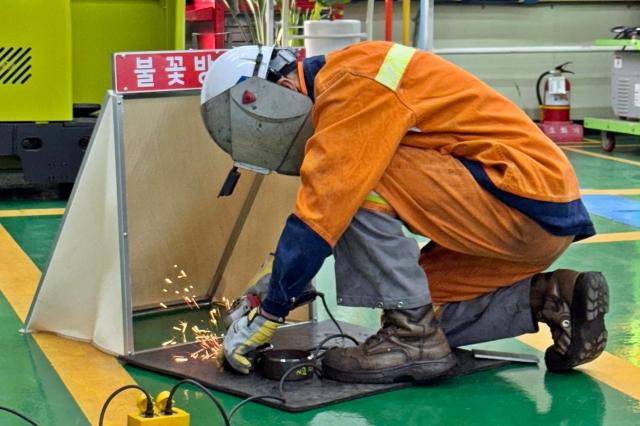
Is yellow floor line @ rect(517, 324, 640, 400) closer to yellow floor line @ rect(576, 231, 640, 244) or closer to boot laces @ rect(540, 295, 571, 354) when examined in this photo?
boot laces @ rect(540, 295, 571, 354)

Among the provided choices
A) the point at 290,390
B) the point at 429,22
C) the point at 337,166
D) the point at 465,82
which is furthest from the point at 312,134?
the point at 429,22

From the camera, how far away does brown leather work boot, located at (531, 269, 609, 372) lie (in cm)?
368

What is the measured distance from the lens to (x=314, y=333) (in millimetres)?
4223

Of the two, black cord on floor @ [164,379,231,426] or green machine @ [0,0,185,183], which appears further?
green machine @ [0,0,185,183]

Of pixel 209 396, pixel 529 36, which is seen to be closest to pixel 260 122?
pixel 209 396

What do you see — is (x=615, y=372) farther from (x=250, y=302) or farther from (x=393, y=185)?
(x=250, y=302)

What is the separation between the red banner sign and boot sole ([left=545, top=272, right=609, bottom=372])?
1425mm

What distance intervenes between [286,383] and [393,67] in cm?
100

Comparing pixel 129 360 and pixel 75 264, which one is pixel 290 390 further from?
pixel 75 264

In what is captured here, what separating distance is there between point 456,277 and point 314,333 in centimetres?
63

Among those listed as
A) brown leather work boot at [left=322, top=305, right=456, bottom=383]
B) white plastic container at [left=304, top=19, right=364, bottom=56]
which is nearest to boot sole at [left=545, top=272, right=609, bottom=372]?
brown leather work boot at [left=322, top=305, right=456, bottom=383]

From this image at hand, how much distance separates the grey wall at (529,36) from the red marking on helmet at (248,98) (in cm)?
731

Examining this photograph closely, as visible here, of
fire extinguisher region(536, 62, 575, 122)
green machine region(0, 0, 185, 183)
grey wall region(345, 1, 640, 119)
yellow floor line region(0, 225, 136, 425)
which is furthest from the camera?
grey wall region(345, 1, 640, 119)

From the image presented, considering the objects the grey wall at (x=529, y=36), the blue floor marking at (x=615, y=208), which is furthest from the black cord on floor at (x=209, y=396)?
the grey wall at (x=529, y=36)
